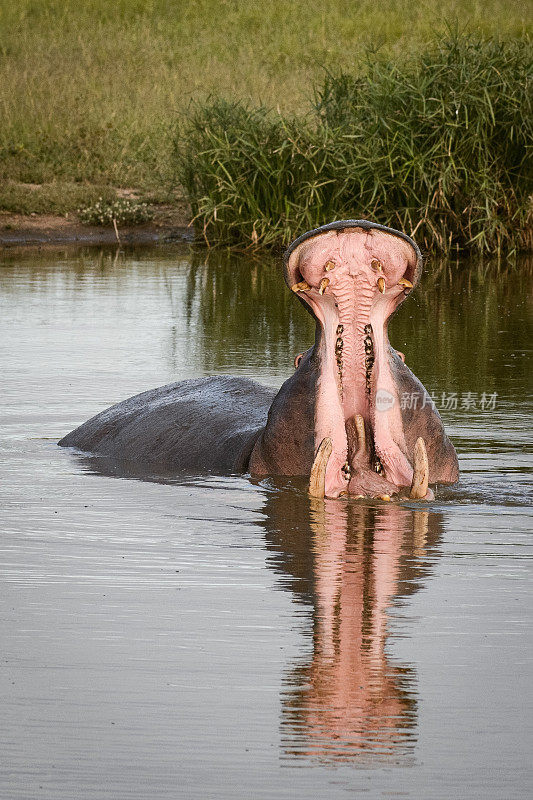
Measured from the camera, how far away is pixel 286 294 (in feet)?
39.4

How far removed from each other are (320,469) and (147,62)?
72.3 feet

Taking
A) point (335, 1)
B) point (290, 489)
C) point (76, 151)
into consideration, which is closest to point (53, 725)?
point (290, 489)

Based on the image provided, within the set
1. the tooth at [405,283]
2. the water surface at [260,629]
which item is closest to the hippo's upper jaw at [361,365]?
the tooth at [405,283]

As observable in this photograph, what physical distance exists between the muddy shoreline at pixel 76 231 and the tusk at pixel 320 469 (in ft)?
42.3

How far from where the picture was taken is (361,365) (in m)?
4.44

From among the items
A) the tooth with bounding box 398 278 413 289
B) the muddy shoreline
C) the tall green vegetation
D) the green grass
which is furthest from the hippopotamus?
the muddy shoreline

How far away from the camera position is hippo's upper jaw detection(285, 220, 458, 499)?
4.23 meters

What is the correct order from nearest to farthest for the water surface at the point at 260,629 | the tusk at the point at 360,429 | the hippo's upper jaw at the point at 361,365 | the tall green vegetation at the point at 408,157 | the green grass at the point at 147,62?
the water surface at the point at 260,629, the hippo's upper jaw at the point at 361,365, the tusk at the point at 360,429, the tall green vegetation at the point at 408,157, the green grass at the point at 147,62

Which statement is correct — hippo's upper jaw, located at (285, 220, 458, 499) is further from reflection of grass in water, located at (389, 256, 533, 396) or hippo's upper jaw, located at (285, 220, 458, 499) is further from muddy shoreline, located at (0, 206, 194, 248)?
muddy shoreline, located at (0, 206, 194, 248)

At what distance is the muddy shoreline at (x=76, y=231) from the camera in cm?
1725

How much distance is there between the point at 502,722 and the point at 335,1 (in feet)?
96.3

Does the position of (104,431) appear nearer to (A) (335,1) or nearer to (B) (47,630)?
(B) (47,630)

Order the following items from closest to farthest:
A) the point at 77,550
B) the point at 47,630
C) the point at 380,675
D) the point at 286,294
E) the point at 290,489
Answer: the point at 380,675, the point at 47,630, the point at 77,550, the point at 290,489, the point at 286,294

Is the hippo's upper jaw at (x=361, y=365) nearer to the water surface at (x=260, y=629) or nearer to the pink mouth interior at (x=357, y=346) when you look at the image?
the pink mouth interior at (x=357, y=346)
